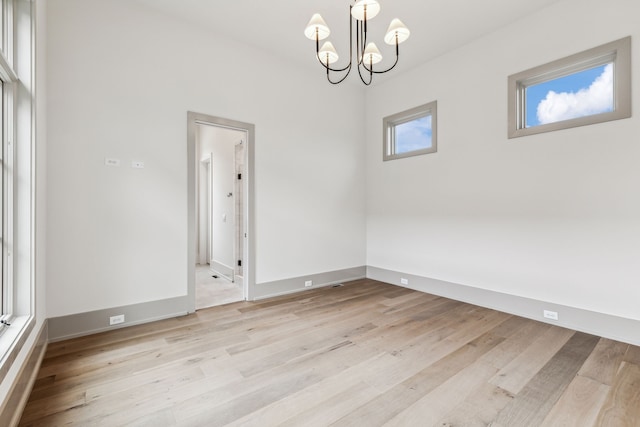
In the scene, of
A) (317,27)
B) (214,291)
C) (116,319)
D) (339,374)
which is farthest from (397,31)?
(214,291)

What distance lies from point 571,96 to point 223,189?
203 inches

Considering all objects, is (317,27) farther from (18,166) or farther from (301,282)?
(301,282)

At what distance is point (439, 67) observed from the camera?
412 centimetres

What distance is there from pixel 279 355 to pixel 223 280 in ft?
9.38

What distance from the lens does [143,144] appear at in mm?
3074

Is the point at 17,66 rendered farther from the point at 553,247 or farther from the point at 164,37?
the point at 553,247

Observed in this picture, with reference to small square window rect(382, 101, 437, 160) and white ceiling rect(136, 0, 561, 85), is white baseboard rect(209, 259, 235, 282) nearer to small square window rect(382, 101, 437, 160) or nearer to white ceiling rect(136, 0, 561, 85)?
small square window rect(382, 101, 437, 160)

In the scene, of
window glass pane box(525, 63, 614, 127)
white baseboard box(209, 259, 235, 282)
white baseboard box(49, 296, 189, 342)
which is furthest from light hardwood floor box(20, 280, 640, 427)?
window glass pane box(525, 63, 614, 127)

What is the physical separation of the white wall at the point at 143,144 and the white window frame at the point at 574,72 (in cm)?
273

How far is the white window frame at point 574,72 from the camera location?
2650mm

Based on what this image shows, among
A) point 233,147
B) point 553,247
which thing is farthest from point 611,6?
point 233,147

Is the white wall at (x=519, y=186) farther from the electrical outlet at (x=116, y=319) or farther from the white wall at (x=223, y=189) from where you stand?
the electrical outlet at (x=116, y=319)

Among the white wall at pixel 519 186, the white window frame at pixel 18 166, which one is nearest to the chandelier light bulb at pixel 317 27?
the white window frame at pixel 18 166

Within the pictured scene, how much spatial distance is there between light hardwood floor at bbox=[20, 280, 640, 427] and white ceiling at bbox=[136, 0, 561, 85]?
3.46 metres
